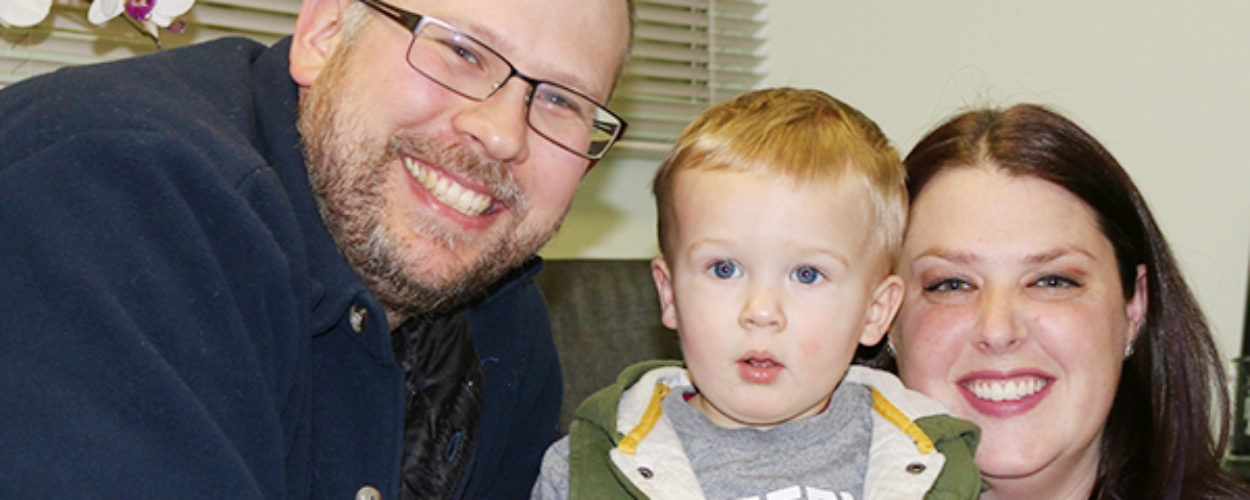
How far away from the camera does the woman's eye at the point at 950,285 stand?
1.65m

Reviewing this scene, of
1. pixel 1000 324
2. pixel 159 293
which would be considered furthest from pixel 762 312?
pixel 159 293

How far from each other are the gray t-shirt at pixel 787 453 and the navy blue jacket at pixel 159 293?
415 millimetres

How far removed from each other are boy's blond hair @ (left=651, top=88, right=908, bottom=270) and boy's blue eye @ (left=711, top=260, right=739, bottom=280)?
0.11 m

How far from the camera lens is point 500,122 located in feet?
4.87

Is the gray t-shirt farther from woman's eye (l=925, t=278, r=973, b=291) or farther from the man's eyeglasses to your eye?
the man's eyeglasses

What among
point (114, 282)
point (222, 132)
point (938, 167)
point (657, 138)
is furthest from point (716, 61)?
point (114, 282)

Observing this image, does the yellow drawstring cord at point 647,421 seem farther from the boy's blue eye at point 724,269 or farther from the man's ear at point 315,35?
the man's ear at point 315,35

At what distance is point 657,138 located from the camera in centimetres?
326

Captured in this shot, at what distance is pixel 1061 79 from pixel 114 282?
7.56 feet

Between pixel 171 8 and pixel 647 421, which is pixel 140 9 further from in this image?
pixel 647 421

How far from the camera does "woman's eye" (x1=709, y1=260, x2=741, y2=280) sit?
1.43m

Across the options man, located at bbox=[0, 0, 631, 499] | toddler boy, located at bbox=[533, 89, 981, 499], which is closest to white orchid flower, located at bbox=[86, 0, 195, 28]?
man, located at bbox=[0, 0, 631, 499]

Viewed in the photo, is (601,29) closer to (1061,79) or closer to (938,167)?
(938,167)

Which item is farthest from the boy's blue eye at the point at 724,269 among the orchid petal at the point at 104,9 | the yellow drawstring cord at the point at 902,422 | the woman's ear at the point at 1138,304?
the orchid petal at the point at 104,9
